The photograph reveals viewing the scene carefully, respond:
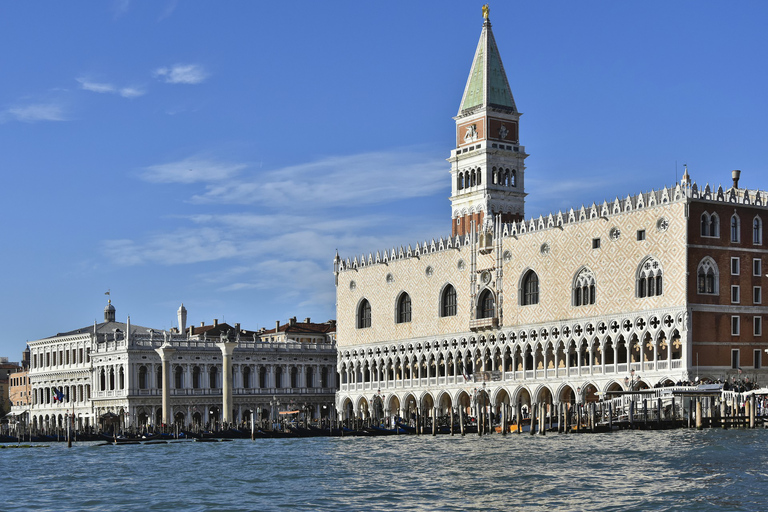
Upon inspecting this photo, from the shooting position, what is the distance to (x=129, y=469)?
151ft

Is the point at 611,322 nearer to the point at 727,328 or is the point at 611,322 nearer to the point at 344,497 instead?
the point at 727,328

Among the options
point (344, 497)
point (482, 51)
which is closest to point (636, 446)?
point (344, 497)

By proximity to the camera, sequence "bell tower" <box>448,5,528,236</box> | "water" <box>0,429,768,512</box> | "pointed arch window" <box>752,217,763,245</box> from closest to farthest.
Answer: "water" <box>0,429,768,512</box>, "pointed arch window" <box>752,217,763,245</box>, "bell tower" <box>448,5,528,236</box>

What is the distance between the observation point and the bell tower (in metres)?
81.8

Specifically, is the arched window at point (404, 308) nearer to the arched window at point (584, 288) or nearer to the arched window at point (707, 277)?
the arched window at point (584, 288)

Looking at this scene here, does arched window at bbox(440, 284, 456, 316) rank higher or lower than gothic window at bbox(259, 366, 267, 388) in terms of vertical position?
higher

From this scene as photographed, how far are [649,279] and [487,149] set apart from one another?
2249 cm

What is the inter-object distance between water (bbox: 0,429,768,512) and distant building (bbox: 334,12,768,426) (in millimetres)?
9447

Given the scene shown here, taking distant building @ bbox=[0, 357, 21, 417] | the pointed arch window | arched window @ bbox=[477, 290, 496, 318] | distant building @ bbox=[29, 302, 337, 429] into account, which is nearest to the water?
the pointed arch window

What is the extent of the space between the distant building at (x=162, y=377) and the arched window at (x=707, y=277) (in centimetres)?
3126

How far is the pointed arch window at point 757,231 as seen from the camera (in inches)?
2398

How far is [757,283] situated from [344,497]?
32344 mm

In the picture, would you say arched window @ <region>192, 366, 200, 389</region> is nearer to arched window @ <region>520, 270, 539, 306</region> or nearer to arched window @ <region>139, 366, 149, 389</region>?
arched window @ <region>139, 366, 149, 389</region>

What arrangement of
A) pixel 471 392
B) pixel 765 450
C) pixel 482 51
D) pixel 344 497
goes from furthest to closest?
pixel 482 51, pixel 471 392, pixel 765 450, pixel 344 497
